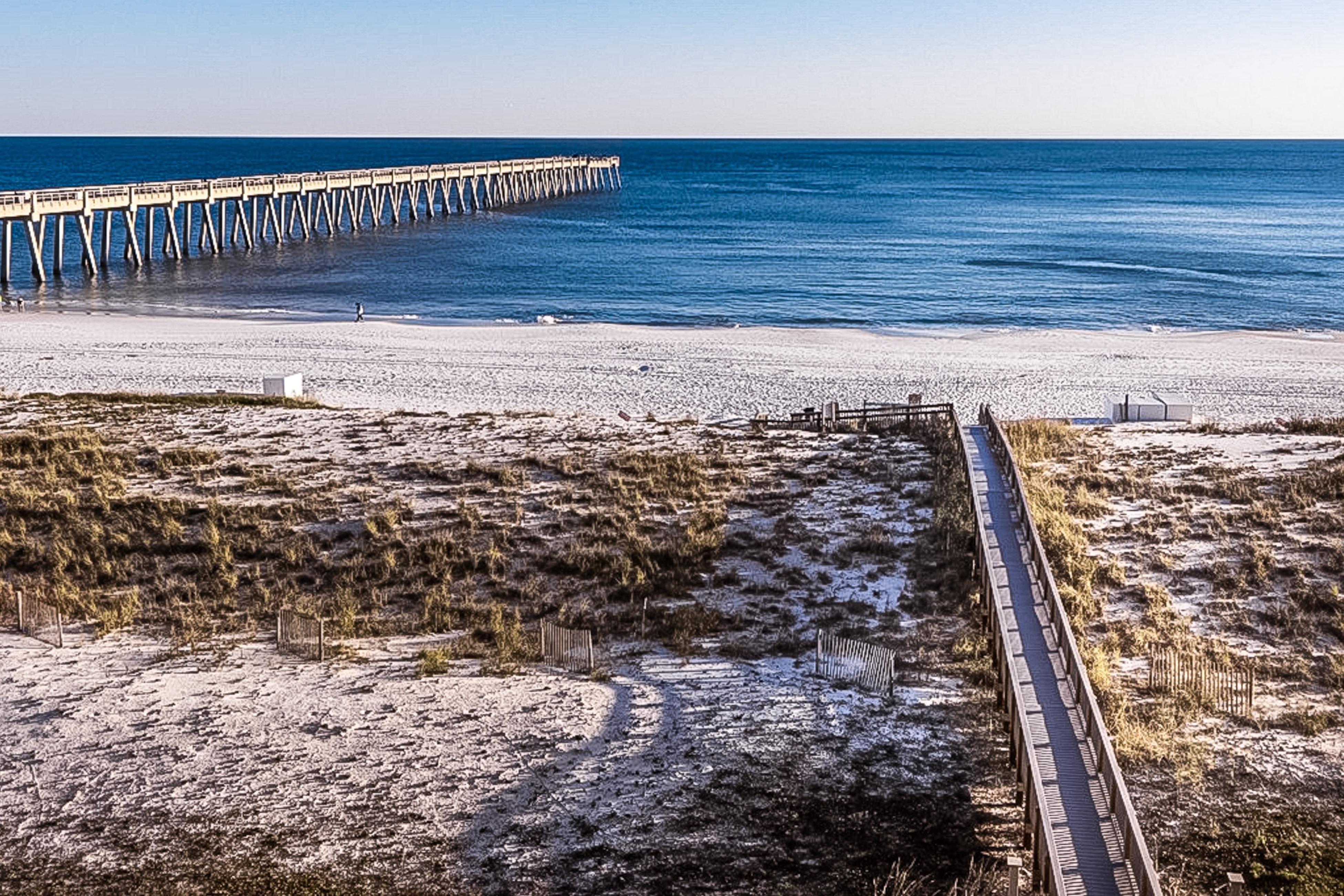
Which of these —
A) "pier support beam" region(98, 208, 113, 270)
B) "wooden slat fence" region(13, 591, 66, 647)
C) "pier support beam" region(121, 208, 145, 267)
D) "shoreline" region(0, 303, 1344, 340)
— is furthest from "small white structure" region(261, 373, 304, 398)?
"pier support beam" region(98, 208, 113, 270)

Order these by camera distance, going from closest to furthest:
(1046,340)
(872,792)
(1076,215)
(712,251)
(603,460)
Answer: (872,792) → (603,460) → (1046,340) → (712,251) → (1076,215)

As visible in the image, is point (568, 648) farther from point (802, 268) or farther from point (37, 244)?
point (802, 268)

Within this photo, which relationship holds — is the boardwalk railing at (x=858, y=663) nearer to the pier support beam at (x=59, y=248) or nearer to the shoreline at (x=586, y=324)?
the shoreline at (x=586, y=324)

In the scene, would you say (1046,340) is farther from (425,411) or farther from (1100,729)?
(1100,729)

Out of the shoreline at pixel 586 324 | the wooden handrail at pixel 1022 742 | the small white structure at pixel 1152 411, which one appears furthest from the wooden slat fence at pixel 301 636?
the shoreline at pixel 586 324

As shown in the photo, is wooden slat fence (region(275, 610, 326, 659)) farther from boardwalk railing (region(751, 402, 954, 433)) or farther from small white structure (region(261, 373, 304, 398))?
small white structure (region(261, 373, 304, 398))

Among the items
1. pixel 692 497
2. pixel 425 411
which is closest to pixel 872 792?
pixel 692 497
